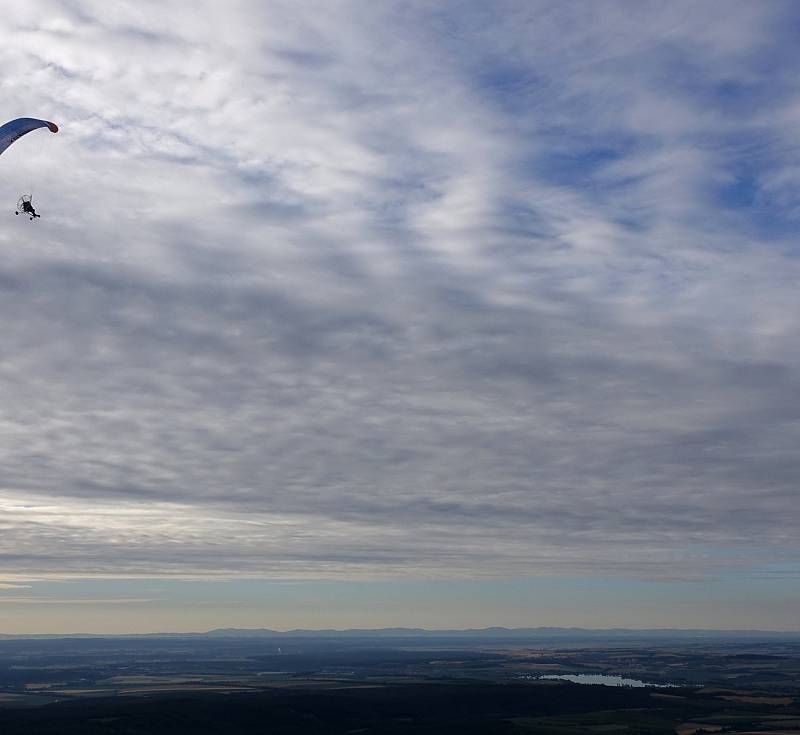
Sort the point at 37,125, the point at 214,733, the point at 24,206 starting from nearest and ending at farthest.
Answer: the point at 37,125 → the point at 24,206 → the point at 214,733

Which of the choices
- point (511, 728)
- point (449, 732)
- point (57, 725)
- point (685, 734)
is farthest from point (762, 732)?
point (57, 725)

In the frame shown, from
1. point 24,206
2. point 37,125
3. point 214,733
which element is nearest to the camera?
point 37,125

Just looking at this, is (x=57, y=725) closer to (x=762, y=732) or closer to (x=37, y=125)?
(x=762, y=732)

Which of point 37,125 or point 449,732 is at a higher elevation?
point 37,125

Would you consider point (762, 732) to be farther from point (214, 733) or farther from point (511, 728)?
point (214, 733)

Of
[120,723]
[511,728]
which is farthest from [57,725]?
[511,728]

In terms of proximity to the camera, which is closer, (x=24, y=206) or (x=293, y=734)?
(x=24, y=206)
